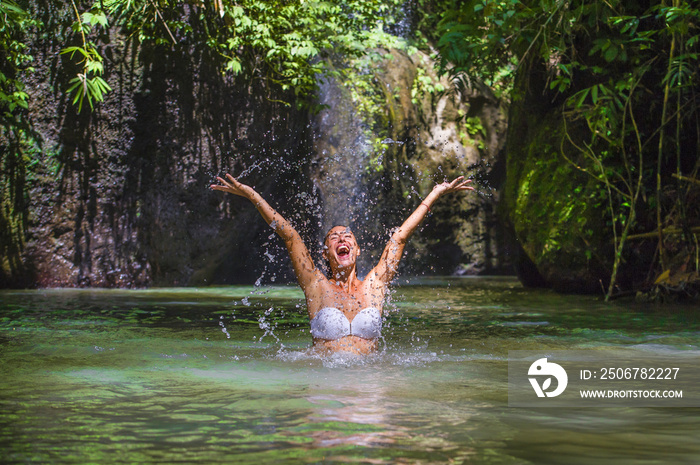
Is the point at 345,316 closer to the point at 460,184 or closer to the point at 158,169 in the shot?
the point at 460,184

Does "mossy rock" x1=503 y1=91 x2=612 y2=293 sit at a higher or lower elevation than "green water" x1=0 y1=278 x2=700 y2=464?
higher

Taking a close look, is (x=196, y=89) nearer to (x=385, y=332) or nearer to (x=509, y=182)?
(x=509, y=182)

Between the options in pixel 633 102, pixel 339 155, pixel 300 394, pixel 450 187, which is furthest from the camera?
pixel 339 155

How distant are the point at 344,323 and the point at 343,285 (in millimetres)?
295

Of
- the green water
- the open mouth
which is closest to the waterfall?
the green water

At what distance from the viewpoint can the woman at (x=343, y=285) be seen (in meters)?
4.99

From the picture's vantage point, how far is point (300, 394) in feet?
12.5

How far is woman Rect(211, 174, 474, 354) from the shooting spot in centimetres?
499

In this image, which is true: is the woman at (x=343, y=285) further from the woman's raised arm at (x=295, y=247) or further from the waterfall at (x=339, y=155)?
the waterfall at (x=339, y=155)

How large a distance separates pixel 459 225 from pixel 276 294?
6799mm

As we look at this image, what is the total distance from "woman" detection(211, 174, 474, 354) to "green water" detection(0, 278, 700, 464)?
20 cm

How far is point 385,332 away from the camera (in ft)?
22.1

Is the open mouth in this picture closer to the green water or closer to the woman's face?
the woman's face

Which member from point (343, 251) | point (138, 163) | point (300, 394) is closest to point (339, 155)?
point (138, 163)
